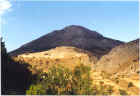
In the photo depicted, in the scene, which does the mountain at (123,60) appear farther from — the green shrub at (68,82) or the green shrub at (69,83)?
the green shrub at (68,82)

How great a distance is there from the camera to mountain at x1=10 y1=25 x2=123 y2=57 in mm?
94812

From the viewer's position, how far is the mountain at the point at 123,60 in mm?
42188

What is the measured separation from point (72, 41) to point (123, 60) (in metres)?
57.0

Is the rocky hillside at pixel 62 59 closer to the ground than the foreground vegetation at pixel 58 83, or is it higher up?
higher up

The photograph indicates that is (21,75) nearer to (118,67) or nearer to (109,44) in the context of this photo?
(118,67)

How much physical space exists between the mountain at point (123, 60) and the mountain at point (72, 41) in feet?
136

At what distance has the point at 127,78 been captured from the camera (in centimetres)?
3772

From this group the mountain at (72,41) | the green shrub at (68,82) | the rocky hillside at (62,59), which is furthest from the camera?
the mountain at (72,41)

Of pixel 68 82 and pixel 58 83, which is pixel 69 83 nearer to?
pixel 68 82

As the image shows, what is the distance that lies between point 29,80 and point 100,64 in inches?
1182

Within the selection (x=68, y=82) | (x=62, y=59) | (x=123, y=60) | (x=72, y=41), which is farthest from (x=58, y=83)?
(x=72, y=41)

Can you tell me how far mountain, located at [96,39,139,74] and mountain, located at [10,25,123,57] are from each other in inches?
1636

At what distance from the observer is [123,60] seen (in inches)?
1750

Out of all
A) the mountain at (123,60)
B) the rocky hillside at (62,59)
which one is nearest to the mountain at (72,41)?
the rocky hillside at (62,59)
